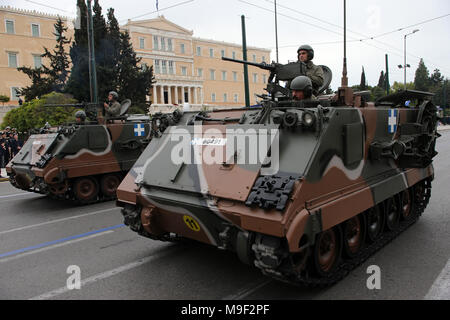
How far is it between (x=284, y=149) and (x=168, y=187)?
1.43m

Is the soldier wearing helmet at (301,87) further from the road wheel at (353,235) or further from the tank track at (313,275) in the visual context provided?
the tank track at (313,275)

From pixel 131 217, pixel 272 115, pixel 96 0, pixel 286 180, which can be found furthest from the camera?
pixel 96 0

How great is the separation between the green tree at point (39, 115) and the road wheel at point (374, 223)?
18506 mm

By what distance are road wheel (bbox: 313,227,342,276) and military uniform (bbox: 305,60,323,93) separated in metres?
2.89

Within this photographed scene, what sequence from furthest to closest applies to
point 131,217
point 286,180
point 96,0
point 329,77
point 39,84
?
1. point 39,84
2. point 96,0
3. point 329,77
4. point 131,217
5. point 286,180

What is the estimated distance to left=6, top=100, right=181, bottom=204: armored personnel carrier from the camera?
8508 millimetres

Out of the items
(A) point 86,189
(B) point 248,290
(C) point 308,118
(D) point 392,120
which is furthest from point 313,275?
(A) point 86,189

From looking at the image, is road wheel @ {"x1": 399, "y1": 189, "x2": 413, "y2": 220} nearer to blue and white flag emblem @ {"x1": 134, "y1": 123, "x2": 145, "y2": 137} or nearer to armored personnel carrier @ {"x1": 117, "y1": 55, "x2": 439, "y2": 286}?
armored personnel carrier @ {"x1": 117, "y1": 55, "x2": 439, "y2": 286}

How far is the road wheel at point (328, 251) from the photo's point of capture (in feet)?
13.3

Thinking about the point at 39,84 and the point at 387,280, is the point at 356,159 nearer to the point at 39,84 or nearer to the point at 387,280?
the point at 387,280

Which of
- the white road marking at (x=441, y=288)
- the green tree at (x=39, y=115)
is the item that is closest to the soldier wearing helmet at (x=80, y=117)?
the white road marking at (x=441, y=288)
